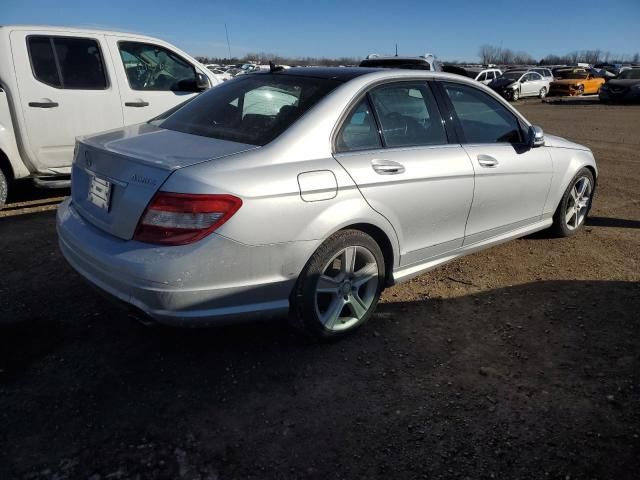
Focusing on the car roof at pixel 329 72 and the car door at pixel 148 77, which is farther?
the car door at pixel 148 77

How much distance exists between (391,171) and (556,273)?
1.95 metres

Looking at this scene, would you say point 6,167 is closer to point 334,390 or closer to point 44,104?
point 44,104

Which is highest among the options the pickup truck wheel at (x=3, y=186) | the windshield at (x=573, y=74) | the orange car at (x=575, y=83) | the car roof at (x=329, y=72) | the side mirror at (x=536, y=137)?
the car roof at (x=329, y=72)

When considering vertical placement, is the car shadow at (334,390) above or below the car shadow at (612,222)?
→ above

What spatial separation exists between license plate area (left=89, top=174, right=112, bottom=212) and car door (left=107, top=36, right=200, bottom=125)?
329cm

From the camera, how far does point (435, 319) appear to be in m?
3.32

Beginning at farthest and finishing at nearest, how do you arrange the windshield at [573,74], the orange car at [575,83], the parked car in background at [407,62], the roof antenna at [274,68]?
the windshield at [573,74]
the orange car at [575,83]
the parked car in background at [407,62]
the roof antenna at [274,68]

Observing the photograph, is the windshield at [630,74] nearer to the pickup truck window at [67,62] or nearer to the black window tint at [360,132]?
the pickup truck window at [67,62]

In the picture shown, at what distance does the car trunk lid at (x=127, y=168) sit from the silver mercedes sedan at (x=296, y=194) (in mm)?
11

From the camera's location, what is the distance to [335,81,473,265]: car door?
2.88 meters

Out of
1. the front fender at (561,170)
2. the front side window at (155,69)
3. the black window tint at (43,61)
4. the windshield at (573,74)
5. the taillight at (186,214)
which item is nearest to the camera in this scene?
the taillight at (186,214)

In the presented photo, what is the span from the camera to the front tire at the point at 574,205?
4570 millimetres

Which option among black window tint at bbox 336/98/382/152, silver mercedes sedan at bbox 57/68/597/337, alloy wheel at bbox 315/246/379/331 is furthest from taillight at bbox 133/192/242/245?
black window tint at bbox 336/98/382/152

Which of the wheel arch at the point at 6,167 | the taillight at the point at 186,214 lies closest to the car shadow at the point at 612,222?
the taillight at the point at 186,214
